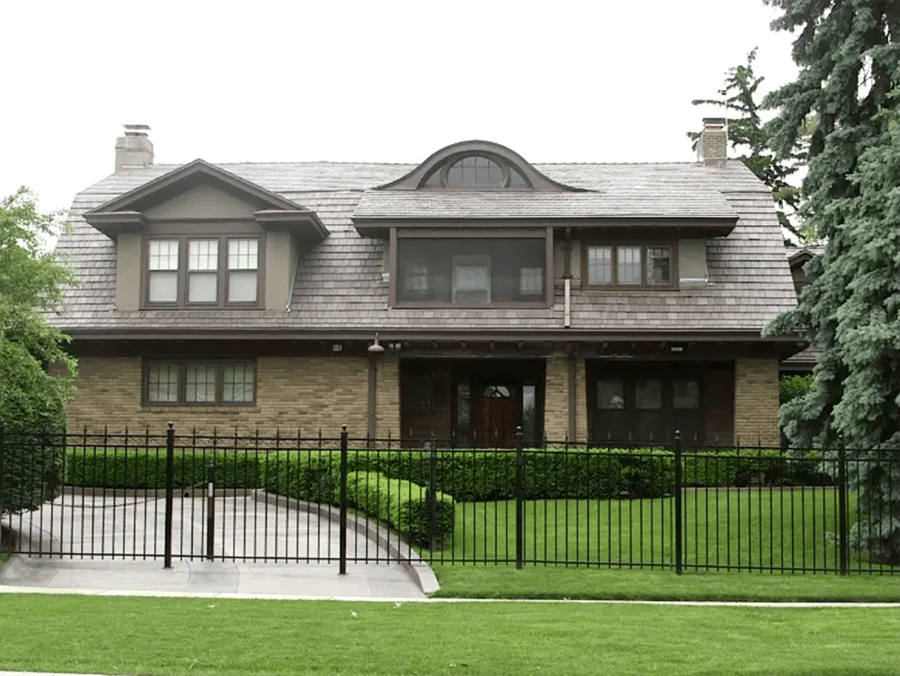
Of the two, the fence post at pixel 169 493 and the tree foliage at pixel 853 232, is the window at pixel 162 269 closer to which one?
the fence post at pixel 169 493

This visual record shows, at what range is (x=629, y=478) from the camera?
2003 centimetres

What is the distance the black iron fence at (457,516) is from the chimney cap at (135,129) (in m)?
12.5

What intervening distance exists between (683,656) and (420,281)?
1609 cm

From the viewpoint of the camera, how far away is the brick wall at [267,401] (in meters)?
23.7

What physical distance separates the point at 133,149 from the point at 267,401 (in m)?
10.3

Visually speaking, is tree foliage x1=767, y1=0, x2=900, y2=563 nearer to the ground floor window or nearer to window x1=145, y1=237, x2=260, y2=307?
the ground floor window

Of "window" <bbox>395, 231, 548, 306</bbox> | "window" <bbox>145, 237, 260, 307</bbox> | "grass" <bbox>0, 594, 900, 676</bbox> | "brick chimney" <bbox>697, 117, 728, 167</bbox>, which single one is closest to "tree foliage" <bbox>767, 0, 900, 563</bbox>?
"grass" <bbox>0, 594, 900, 676</bbox>

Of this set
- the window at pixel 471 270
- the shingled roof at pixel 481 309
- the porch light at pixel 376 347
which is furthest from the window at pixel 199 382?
the window at pixel 471 270

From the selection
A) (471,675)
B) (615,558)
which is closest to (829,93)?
(615,558)

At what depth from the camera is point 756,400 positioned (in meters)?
23.4

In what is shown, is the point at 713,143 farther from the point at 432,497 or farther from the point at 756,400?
the point at 432,497

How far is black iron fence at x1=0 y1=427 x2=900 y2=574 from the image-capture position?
551 inches

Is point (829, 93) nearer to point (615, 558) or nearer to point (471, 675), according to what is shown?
point (615, 558)

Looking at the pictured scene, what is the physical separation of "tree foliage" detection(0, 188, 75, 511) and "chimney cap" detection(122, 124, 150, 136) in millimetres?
13832
